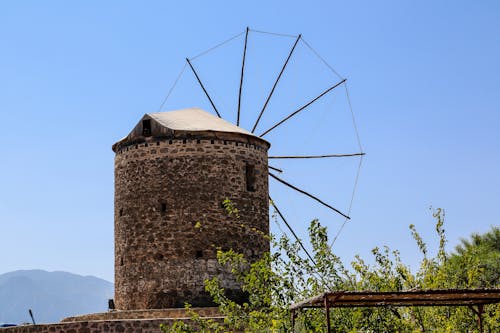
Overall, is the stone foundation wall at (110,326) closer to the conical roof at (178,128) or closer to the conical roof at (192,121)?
the conical roof at (178,128)

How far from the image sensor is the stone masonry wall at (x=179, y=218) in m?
19.2

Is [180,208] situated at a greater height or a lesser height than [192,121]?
lesser

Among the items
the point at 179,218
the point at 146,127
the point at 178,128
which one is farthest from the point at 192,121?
the point at 179,218

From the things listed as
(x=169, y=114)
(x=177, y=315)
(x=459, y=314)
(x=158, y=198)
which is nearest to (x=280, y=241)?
(x=459, y=314)

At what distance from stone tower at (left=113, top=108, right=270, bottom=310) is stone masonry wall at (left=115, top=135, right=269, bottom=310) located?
0.02 meters

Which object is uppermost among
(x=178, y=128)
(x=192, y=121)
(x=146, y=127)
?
(x=192, y=121)

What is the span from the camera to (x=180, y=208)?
63.3ft

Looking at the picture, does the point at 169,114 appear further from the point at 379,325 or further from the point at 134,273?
the point at 379,325

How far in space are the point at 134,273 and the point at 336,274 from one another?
8.59 metres

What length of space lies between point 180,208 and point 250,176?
2.01 metres

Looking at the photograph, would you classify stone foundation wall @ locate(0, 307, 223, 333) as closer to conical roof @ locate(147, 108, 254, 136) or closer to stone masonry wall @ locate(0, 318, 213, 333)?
stone masonry wall @ locate(0, 318, 213, 333)

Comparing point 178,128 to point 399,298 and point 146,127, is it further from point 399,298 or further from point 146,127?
point 399,298

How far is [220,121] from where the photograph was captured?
828 inches

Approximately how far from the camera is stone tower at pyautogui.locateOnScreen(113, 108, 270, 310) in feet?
63.0
